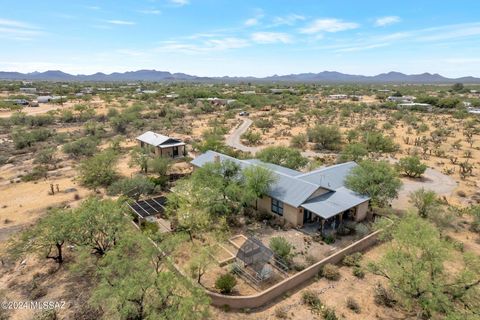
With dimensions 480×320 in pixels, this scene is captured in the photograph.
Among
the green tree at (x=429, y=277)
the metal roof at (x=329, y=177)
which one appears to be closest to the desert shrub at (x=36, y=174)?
the metal roof at (x=329, y=177)

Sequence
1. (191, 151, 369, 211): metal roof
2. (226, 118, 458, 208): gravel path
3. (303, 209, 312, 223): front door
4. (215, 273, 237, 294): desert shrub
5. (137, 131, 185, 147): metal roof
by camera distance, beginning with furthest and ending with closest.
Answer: (137, 131, 185, 147): metal roof, (226, 118, 458, 208): gravel path, (303, 209, 312, 223): front door, (191, 151, 369, 211): metal roof, (215, 273, 237, 294): desert shrub

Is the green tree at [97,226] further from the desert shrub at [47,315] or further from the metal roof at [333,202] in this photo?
the metal roof at [333,202]

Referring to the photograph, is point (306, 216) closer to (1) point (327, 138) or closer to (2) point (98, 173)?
(2) point (98, 173)

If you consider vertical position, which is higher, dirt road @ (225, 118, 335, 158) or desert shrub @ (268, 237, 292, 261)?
desert shrub @ (268, 237, 292, 261)

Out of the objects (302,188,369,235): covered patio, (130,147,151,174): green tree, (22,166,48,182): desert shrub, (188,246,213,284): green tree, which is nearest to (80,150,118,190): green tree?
(130,147,151,174): green tree

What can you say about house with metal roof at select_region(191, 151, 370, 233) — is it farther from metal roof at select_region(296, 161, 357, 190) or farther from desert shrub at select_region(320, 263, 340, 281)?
desert shrub at select_region(320, 263, 340, 281)
